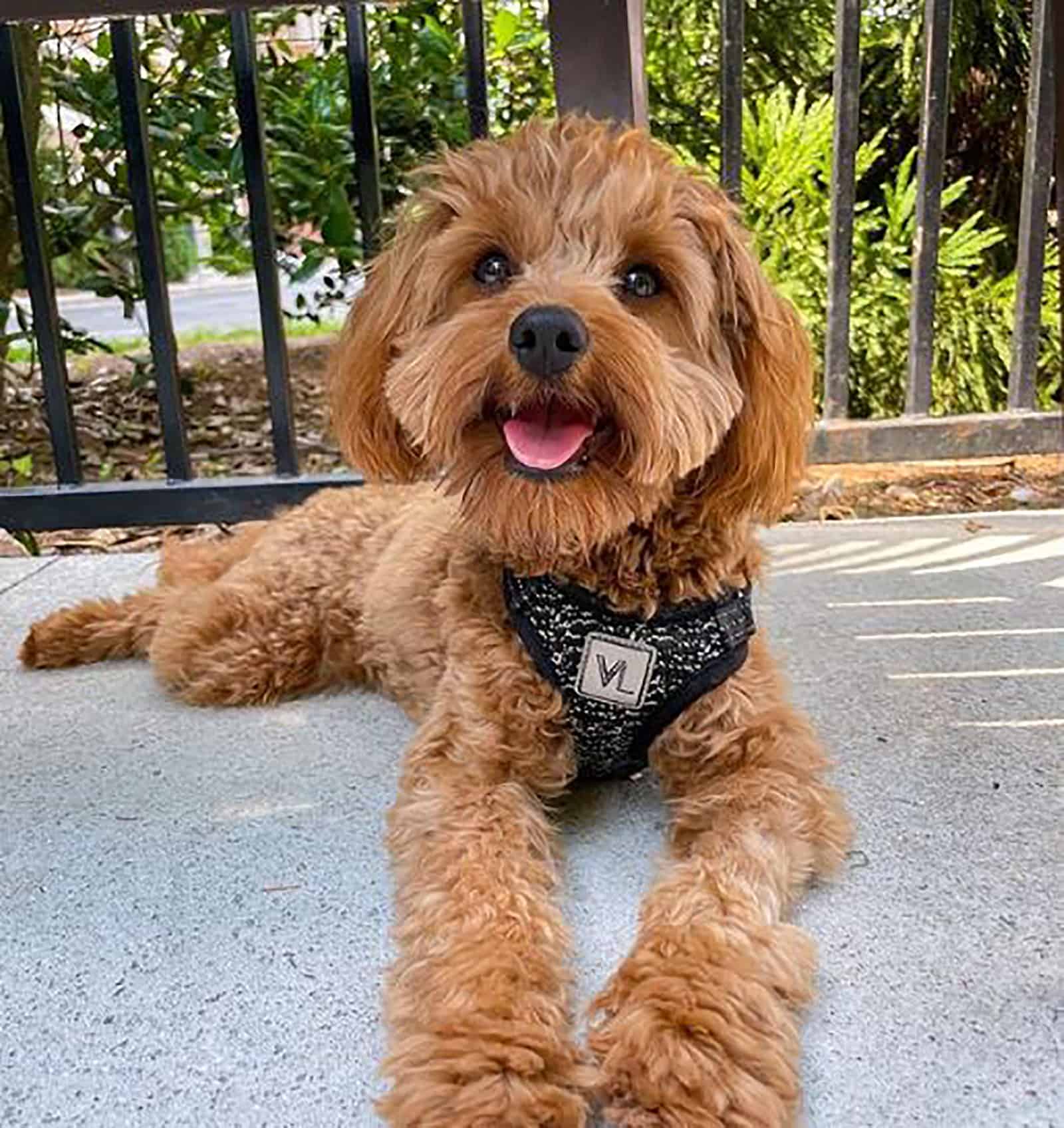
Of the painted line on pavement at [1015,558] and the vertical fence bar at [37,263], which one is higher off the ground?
the vertical fence bar at [37,263]

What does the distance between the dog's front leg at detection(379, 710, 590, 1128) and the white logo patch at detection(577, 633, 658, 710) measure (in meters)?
0.17

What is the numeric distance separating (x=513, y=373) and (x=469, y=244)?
0.30m

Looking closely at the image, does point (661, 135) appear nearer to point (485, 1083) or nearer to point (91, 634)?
point (91, 634)

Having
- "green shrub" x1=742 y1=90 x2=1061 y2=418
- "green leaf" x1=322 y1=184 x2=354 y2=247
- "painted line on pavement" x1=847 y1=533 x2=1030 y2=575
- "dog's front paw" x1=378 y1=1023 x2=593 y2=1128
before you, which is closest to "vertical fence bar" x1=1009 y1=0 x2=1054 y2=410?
"painted line on pavement" x1=847 y1=533 x2=1030 y2=575

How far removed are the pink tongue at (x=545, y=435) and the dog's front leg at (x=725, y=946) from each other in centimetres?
45

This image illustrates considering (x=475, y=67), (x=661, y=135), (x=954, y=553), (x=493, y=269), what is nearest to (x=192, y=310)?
(x=661, y=135)

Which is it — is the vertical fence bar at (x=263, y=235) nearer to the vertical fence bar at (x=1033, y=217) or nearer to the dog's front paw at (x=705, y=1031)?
the vertical fence bar at (x=1033, y=217)

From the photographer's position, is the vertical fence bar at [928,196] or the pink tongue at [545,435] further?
the vertical fence bar at [928,196]

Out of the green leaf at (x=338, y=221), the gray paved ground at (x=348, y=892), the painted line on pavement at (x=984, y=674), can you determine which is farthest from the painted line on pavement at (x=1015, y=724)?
the green leaf at (x=338, y=221)

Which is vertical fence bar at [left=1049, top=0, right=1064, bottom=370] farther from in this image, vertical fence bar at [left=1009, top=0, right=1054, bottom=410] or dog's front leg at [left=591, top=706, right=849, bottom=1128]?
vertical fence bar at [left=1009, top=0, right=1054, bottom=410]

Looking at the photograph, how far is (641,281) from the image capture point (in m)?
1.65

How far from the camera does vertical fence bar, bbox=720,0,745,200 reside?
298cm

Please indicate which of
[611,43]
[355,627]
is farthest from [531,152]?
[355,627]

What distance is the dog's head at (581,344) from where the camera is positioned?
1499mm
